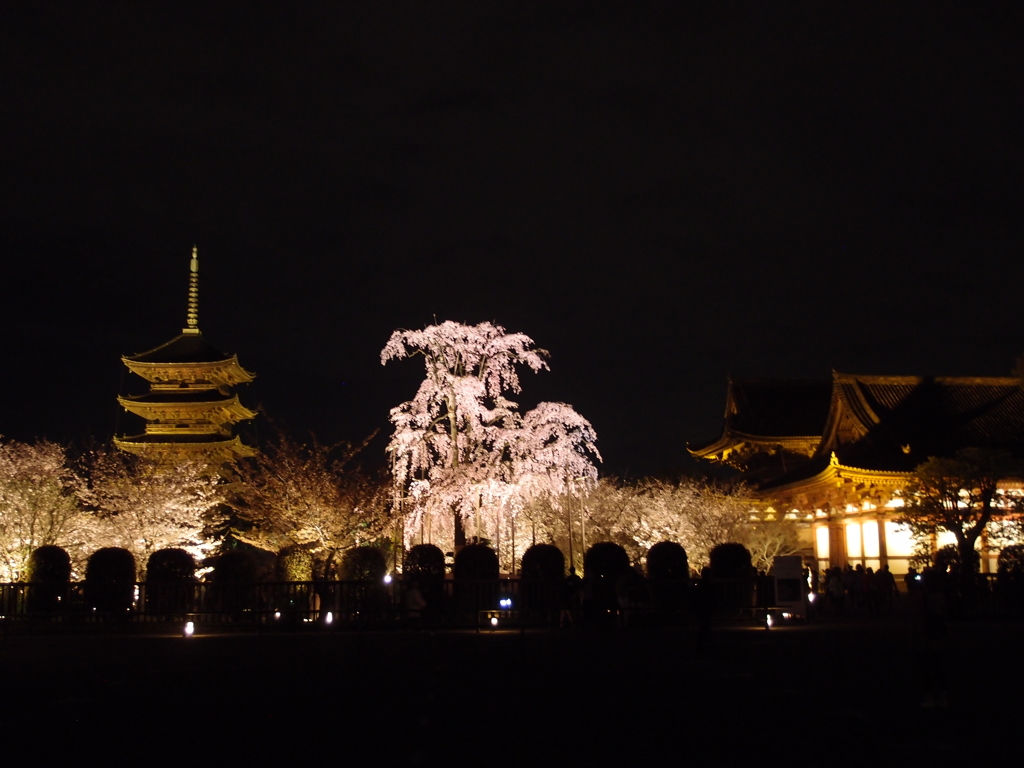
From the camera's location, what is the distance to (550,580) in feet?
84.9

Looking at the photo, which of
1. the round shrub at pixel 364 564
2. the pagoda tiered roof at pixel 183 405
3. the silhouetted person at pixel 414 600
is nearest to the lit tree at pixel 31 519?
the round shrub at pixel 364 564

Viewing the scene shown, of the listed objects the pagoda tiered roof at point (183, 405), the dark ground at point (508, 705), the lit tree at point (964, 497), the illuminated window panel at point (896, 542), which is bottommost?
the dark ground at point (508, 705)

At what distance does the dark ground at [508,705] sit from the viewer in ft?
26.2

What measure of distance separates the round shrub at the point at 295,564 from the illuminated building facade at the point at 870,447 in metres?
19.7

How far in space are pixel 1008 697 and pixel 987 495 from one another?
70.8 feet

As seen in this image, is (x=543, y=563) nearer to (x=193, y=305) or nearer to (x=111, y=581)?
(x=111, y=581)

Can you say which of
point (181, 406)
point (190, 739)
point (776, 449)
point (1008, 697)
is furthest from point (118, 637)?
point (181, 406)

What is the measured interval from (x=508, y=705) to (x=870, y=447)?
111ft

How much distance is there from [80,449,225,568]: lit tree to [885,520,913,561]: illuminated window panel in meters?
25.9

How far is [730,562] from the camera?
2897cm

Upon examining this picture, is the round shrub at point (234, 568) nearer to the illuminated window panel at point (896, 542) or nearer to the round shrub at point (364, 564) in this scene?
→ the round shrub at point (364, 564)

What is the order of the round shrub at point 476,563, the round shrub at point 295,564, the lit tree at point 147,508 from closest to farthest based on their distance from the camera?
1. the round shrub at point 476,563
2. the round shrub at point 295,564
3. the lit tree at point 147,508

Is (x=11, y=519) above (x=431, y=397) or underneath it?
underneath

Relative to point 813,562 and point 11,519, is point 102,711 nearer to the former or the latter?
point 11,519
